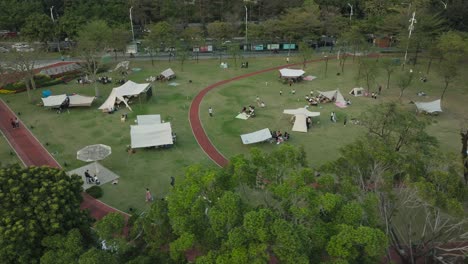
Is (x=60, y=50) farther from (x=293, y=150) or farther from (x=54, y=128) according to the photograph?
(x=293, y=150)

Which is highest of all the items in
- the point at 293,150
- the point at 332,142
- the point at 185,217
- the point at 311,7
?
the point at 311,7

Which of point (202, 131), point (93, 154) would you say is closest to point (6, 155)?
point (93, 154)

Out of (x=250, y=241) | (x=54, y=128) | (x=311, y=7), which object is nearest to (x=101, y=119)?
(x=54, y=128)

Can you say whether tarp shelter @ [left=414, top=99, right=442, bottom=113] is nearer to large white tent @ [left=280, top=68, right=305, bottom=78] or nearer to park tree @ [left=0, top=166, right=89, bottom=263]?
large white tent @ [left=280, top=68, right=305, bottom=78]

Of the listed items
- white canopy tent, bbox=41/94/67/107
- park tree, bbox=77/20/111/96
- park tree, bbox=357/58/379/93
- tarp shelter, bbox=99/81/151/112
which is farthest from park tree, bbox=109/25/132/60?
park tree, bbox=357/58/379/93

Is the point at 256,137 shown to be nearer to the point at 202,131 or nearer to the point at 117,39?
the point at 202,131

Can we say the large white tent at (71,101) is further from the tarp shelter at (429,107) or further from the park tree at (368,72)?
the tarp shelter at (429,107)
